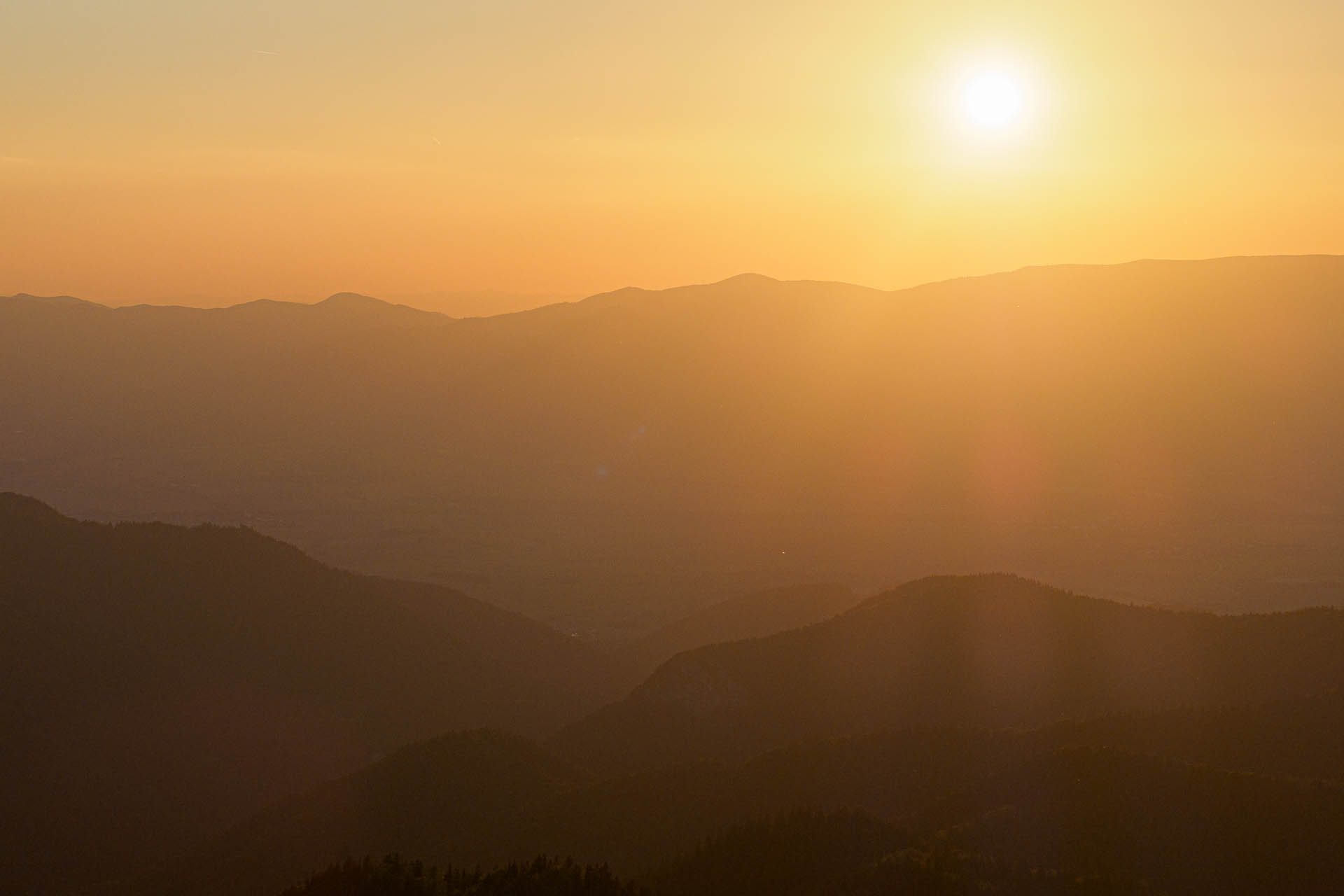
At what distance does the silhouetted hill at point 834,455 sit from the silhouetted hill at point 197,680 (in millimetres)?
32327

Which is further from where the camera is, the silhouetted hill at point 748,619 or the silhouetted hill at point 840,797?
the silhouetted hill at point 748,619

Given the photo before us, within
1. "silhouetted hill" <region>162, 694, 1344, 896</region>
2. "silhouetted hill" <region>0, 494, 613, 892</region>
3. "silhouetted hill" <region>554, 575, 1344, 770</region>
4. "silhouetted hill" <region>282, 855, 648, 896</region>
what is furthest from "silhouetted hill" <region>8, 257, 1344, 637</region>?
"silhouetted hill" <region>282, 855, 648, 896</region>

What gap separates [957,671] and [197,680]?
2950cm

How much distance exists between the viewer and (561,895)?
53.0 ft

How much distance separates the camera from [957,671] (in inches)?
1453

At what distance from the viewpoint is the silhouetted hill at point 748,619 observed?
5919cm

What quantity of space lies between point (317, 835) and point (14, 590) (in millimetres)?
23220

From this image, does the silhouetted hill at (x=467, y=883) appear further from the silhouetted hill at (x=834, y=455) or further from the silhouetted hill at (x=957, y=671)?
the silhouetted hill at (x=834, y=455)

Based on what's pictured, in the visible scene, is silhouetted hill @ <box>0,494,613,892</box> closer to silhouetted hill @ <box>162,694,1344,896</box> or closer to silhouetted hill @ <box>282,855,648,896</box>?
silhouetted hill @ <box>162,694,1344,896</box>

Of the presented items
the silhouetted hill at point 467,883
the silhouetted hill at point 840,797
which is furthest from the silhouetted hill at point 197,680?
the silhouetted hill at point 467,883

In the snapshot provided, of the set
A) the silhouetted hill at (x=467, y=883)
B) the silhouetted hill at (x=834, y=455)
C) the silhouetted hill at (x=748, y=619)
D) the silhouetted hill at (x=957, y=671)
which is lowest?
the silhouetted hill at (x=467, y=883)

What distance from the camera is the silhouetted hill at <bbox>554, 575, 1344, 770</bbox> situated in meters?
32.9

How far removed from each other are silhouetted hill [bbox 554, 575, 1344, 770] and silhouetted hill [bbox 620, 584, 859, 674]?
17.0 m

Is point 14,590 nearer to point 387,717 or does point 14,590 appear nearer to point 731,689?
point 387,717
